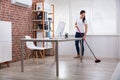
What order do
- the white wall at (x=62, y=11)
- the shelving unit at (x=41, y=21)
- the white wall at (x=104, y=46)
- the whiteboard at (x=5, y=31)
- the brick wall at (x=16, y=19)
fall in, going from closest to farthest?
the whiteboard at (x=5, y=31), the brick wall at (x=16, y=19), the shelving unit at (x=41, y=21), the white wall at (x=104, y=46), the white wall at (x=62, y=11)

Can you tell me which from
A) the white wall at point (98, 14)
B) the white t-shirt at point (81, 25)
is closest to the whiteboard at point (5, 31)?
the white t-shirt at point (81, 25)

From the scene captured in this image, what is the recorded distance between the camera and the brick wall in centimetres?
543

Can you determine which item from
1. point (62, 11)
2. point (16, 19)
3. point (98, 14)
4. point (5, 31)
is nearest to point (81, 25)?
point (98, 14)

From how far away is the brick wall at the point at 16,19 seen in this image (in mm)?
5430

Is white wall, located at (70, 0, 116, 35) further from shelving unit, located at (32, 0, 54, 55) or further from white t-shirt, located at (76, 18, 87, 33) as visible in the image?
shelving unit, located at (32, 0, 54, 55)

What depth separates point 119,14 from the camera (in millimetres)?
6754

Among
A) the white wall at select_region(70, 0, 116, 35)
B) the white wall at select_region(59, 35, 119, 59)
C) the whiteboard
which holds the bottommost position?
the white wall at select_region(59, 35, 119, 59)

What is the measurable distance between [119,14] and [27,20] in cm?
310

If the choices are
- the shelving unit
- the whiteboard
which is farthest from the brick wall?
the whiteboard

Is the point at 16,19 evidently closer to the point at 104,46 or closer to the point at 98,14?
the point at 98,14

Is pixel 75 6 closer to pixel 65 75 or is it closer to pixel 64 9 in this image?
pixel 64 9

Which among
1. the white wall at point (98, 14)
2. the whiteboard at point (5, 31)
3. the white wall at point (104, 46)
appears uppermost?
the white wall at point (98, 14)

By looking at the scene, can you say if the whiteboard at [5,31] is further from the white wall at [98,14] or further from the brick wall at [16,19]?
the white wall at [98,14]

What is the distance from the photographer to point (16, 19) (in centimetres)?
595
